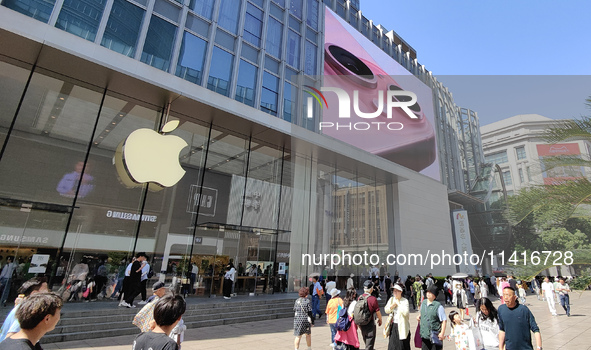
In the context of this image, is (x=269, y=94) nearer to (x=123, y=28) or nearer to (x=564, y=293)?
(x=123, y=28)

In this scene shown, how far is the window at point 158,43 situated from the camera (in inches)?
540

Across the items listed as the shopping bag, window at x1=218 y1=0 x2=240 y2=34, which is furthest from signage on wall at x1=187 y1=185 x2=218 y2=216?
the shopping bag

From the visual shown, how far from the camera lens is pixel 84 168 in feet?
39.8

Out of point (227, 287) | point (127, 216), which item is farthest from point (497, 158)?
point (127, 216)

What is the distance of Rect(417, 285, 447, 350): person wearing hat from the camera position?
502 cm

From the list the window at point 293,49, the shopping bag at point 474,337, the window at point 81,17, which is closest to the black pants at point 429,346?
the shopping bag at point 474,337

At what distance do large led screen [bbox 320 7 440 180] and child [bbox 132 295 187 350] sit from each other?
18.0m

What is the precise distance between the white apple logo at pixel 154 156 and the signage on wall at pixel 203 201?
1044 millimetres

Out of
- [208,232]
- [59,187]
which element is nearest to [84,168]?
[59,187]

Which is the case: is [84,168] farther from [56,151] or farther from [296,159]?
[296,159]

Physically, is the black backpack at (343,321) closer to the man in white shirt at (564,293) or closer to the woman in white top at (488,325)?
the woman in white top at (488,325)

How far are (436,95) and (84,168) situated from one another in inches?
1365

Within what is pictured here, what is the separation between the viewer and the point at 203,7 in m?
16.2

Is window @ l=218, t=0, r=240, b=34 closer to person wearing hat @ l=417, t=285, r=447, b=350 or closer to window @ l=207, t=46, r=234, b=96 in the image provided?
window @ l=207, t=46, r=234, b=96
